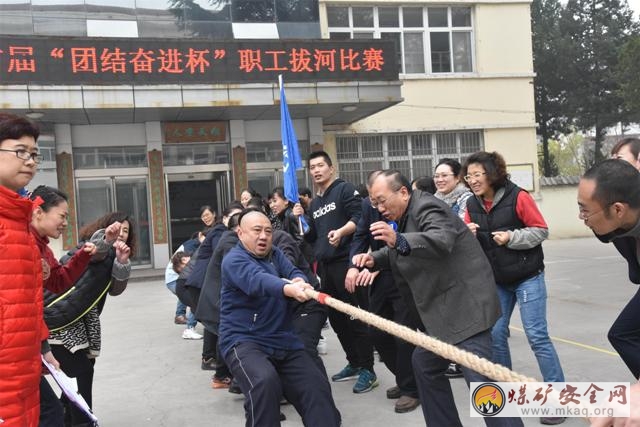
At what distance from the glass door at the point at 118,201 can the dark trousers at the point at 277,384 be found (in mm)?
11004

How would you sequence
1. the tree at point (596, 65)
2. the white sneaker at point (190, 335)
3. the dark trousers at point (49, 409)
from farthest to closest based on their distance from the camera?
1. the tree at point (596, 65)
2. the white sneaker at point (190, 335)
3. the dark trousers at point (49, 409)

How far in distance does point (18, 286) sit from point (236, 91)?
35.0 feet

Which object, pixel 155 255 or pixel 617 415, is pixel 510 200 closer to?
pixel 617 415

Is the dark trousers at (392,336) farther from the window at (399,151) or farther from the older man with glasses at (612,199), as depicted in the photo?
the window at (399,151)

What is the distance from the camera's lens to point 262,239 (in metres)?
3.60

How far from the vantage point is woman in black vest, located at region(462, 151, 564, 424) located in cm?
405

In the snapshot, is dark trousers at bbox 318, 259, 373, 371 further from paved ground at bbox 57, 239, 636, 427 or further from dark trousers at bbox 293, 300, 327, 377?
dark trousers at bbox 293, 300, 327, 377

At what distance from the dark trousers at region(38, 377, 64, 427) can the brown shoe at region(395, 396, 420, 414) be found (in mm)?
2334

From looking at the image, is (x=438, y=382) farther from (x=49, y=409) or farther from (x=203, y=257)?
(x=203, y=257)

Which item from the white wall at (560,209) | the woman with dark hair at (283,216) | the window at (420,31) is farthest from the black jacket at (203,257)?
the white wall at (560,209)

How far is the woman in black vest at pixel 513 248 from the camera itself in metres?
4.05

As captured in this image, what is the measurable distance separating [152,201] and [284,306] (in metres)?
11.1

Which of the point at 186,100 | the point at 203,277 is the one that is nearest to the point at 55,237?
the point at 203,277

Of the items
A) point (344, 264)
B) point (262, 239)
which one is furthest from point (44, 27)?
point (262, 239)
